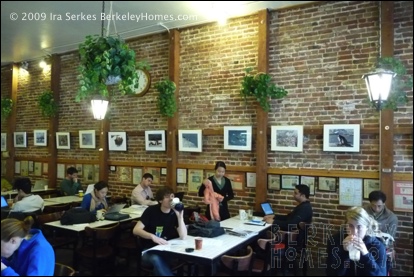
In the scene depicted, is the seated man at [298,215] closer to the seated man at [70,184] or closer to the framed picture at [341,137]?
the framed picture at [341,137]

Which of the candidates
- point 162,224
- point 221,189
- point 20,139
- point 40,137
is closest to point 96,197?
→ point 162,224

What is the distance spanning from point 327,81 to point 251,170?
1869 mm

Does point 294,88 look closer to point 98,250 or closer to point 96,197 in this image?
point 96,197

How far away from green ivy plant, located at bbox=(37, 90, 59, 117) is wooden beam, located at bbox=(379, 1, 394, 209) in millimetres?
7236

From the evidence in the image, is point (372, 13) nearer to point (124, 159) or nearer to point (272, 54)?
point (272, 54)

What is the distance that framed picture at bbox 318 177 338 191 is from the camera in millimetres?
5098

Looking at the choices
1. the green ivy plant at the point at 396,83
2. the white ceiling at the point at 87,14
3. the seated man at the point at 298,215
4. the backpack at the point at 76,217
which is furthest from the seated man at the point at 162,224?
the white ceiling at the point at 87,14

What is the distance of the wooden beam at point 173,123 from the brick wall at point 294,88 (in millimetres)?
103

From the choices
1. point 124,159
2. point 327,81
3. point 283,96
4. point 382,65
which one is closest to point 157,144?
point 124,159

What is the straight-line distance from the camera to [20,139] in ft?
30.8

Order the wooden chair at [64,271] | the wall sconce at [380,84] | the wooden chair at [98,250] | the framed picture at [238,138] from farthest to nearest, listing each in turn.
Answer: the framed picture at [238,138], the wooden chair at [98,250], the wall sconce at [380,84], the wooden chair at [64,271]

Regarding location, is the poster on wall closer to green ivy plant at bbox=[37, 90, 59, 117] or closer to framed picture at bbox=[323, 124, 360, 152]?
framed picture at bbox=[323, 124, 360, 152]

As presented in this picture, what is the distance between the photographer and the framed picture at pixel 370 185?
4793mm

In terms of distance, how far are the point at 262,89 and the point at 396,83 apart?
1847mm
